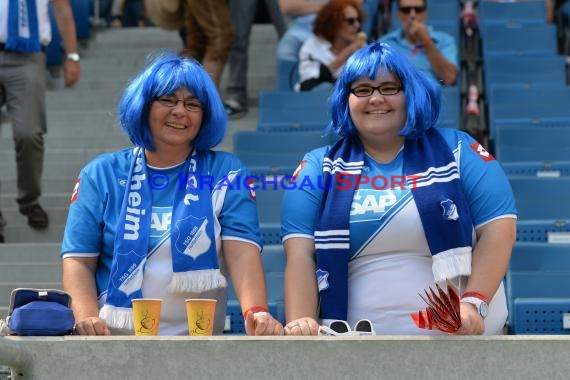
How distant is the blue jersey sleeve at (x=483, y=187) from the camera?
3.79 meters

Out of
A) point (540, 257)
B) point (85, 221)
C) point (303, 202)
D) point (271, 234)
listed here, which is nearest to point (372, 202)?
point (303, 202)

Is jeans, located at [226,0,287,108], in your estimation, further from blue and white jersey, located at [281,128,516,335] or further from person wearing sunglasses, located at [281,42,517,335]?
blue and white jersey, located at [281,128,516,335]

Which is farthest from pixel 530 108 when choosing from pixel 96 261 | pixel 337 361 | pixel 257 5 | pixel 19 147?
pixel 337 361

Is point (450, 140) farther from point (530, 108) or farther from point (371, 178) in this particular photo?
point (530, 108)

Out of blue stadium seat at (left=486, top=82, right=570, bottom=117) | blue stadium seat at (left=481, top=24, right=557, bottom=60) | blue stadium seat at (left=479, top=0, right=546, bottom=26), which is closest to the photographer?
blue stadium seat at (left=486, top=82, right=570, bottom=117)

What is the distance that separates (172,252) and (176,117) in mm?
422

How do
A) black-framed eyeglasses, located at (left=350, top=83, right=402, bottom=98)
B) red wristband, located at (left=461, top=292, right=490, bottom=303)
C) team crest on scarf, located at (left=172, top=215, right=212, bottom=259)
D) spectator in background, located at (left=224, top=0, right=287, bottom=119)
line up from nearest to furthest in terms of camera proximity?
red wristband, located at (left=461, top=292, right=490, bottom=303) → team crest on scarf, located at (left=172, top=215, right=212, bottom=259) → black-framed eyeglasses, located at (left=350, top=83, right=402, bottom=98) → spectator in background, located at (left=224, top=0, right=287, bottom=119)

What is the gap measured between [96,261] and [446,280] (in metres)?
1.07

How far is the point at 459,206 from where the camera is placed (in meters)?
3.76

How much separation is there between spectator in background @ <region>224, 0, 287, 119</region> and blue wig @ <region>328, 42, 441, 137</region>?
3755mm

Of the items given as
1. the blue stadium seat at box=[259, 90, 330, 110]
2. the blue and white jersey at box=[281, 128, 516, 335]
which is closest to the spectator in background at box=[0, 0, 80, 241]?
the blue stadium seat at box=[259, 90, 330, 110]

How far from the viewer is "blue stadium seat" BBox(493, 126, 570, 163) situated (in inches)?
259

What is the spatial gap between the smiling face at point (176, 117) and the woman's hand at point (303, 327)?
78cm

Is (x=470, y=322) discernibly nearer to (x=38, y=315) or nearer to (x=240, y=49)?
(x=38, y=315)
